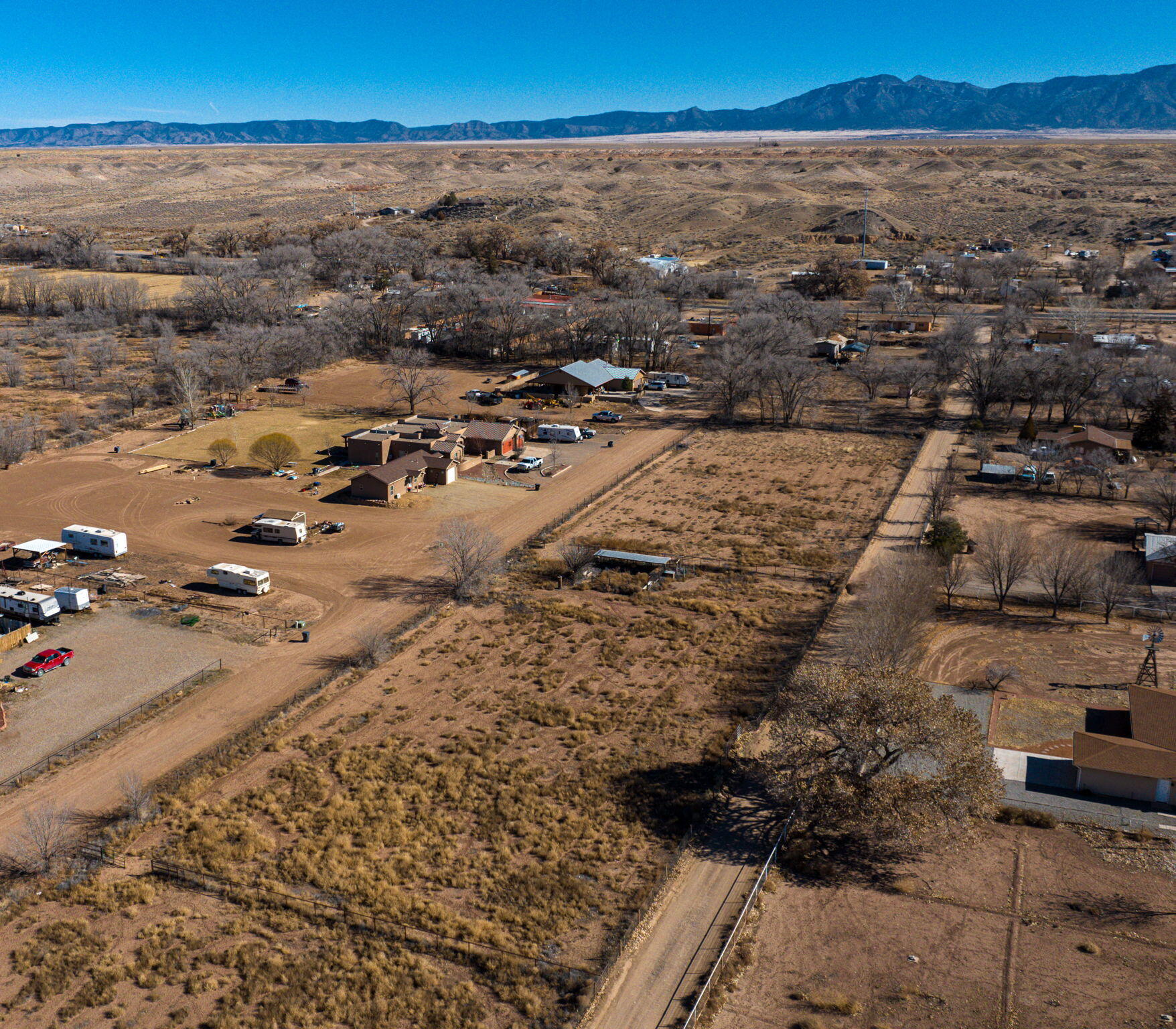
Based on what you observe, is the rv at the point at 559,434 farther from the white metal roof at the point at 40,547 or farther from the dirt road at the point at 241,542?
the white metal roof at the point at 40,547

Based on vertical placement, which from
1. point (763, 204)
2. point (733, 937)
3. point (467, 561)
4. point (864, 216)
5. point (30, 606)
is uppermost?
point (763, 204)

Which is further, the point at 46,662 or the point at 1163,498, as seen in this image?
the point at 1163,498

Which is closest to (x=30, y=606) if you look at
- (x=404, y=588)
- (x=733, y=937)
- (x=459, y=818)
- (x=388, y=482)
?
(x=404, y=588)

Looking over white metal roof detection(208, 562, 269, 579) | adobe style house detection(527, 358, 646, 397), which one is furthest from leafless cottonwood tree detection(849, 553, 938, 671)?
adobe style house detection(527, 358, 646, 397)

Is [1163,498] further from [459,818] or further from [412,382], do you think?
[412,382]

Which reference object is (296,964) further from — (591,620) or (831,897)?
(591,620)

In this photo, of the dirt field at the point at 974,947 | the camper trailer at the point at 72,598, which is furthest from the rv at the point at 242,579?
the dirt field at the point at 974,947
